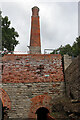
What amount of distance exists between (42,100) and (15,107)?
1.89 m

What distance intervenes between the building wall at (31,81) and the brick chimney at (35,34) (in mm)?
5991

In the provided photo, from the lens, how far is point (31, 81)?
7914mm

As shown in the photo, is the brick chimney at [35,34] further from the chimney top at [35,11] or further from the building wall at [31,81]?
the building wall at [31,81]

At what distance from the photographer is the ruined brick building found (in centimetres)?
737

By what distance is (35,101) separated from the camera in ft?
24.4

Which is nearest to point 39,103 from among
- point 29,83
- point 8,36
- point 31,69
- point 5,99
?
point 29,83

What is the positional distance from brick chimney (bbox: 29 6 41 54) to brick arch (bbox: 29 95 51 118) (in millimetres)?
7830

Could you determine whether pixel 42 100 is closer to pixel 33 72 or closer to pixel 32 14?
pixel 33 72

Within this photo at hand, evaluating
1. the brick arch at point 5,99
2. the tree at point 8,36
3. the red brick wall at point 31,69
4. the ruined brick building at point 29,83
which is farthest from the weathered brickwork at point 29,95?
the tree at point 8,36

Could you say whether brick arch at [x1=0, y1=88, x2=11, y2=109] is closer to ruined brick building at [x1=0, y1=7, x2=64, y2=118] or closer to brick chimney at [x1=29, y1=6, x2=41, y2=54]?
ruined brick building at [x1=0, y1=7, x2=64, y2=118]

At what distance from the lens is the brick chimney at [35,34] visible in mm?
14938

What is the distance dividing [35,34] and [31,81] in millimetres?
9261

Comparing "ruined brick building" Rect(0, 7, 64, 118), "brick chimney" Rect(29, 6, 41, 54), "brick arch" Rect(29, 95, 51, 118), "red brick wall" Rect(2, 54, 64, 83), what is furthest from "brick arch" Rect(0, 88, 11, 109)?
"brick chimney" Rect(29, 6, 41, 54)

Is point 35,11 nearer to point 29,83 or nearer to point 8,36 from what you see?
point 8,36
